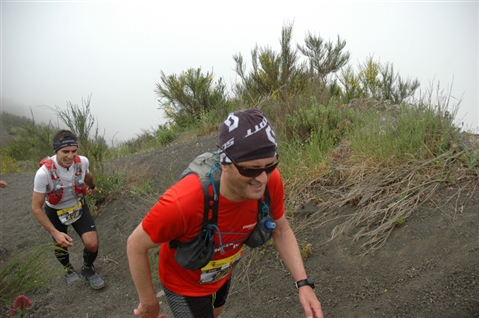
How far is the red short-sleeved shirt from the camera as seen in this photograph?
1.71m

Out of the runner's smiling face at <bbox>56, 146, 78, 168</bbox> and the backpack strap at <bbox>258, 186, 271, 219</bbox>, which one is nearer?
the backpack strap at <bbox>258, 186, 271, 219</bbox>

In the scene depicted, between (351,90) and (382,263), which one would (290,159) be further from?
(351,90)

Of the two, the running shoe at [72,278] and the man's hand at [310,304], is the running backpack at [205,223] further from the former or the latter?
the running shoe at [72,278]

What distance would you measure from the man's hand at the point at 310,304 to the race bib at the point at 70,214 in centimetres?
322

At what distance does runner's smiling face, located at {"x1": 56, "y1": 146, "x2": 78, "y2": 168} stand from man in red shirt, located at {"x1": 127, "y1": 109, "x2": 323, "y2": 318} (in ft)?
8.21

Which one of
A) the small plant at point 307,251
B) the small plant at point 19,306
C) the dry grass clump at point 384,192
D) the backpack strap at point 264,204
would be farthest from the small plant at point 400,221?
the small plant at point 19,306

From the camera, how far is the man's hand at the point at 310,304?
1.91 m

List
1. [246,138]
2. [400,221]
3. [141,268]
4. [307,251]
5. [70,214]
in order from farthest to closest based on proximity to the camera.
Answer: [70,214] < [307,251] < [400,221] < [141,268] < [246,138]

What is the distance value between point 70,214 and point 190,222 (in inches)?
121

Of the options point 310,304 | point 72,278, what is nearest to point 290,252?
point 310,304

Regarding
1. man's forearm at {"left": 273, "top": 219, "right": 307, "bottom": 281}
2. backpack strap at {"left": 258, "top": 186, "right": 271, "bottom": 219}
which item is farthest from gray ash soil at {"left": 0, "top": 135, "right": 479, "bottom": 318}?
backpack strap at {"left": 258, "top": 186, "right": 271, "bottom": 219}

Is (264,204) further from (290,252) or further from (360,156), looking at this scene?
(360,156)

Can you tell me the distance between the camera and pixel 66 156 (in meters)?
4.11

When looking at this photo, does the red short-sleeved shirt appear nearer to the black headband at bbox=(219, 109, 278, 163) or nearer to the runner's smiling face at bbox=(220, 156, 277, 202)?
the runner's smiling face at bbox=(220, 156, 277, 202)
